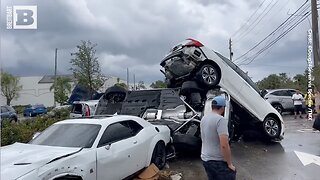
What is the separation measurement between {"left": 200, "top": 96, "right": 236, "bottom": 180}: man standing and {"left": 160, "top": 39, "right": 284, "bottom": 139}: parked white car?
17.1ft

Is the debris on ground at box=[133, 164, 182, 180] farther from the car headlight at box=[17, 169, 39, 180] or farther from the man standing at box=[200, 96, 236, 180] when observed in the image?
the car headlight at box=[17, 169, 39, 180]

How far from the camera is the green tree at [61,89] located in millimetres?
40156

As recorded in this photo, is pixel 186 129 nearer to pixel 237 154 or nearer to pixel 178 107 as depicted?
pixel 178 107

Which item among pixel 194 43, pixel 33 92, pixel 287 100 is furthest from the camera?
pixel 33 92

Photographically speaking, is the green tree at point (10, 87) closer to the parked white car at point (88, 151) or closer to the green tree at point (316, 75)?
the green tree at point (316, 75)

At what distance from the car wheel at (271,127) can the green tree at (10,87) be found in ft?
171

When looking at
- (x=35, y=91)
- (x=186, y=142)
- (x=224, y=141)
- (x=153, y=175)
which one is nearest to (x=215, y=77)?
(x=186, y=142)

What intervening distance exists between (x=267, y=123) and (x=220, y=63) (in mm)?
2531

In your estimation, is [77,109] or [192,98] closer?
[192,98]

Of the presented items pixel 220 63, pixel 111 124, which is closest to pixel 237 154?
pixel 220 63

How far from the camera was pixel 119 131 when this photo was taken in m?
6.59

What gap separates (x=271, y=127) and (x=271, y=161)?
250 centimetres

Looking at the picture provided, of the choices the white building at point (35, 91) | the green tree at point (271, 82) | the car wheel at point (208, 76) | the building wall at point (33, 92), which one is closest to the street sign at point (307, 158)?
the car wheel at point (208, 76)

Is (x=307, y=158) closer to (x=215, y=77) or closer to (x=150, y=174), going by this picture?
(x=215, y=77)
